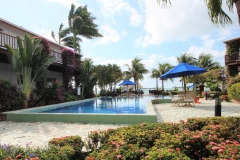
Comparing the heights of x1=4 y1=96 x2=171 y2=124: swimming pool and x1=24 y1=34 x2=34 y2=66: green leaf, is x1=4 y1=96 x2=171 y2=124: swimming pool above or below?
below

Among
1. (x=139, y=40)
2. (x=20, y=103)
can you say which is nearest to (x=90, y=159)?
(x=20, y=103)

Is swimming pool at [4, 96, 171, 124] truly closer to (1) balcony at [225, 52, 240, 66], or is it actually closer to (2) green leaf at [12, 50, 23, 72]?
(2) green leaf at [12, 50, 23, 72]

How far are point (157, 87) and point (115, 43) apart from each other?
20977mm

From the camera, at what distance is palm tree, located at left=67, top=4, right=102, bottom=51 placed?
86.1 ft

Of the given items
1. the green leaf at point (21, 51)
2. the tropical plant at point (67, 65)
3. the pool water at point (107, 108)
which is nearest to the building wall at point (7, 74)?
the green leaf at point (21, 51)

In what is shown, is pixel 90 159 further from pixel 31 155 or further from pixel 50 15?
pixel 50 15

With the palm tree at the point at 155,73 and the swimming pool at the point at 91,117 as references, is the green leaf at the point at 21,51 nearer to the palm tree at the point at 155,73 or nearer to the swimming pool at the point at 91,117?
the swimming pool at the point at 91,117

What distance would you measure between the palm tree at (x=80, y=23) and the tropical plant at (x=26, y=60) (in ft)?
51.6

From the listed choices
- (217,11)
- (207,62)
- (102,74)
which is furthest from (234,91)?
(207,62)

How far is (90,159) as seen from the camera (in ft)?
7.35

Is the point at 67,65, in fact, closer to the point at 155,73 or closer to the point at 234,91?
the point at 234,91

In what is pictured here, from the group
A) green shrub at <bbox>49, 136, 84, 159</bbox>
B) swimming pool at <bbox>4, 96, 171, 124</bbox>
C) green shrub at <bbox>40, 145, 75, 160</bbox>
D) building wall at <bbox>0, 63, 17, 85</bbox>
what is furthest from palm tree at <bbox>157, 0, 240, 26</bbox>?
→ building wall at <bbox>0, 63, 17, 85</bbox>

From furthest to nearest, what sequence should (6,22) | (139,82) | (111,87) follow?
(139,82)
(111,87)
(6,22)

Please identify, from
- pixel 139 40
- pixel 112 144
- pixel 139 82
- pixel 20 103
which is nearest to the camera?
pixel 112 144
